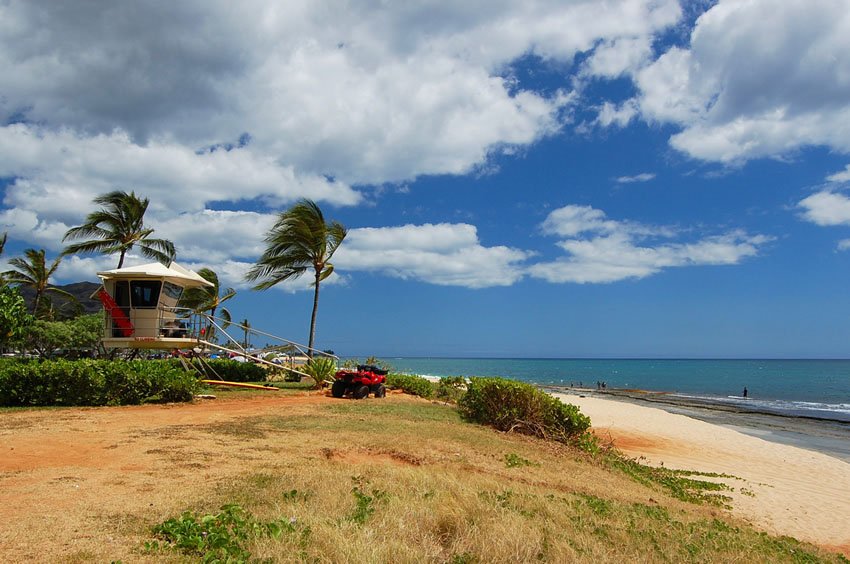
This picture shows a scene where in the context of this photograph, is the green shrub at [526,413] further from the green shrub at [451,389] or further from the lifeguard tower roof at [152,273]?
the lifeguard tower roof at [152,273]

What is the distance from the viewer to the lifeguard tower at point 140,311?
19.8 metres

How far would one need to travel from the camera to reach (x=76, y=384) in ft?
46.0

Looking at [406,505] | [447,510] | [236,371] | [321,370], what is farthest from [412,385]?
[447,510]

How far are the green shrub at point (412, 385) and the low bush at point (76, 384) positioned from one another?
340 inches

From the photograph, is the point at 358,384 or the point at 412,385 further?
the point at 412,385

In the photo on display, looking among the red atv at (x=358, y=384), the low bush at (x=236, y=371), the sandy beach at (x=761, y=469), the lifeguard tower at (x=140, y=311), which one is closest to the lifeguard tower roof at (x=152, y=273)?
the lifeguard tower at (x=140, y=311)

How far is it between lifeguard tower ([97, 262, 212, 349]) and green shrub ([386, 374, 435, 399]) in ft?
23.4

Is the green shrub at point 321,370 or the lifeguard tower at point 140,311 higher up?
the lifeguard tower at point 140,311

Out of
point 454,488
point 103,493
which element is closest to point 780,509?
point 454,488

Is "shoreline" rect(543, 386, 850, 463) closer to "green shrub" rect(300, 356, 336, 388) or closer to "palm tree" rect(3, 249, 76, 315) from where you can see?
"green shrub" rect(300, 356, 336, 388)

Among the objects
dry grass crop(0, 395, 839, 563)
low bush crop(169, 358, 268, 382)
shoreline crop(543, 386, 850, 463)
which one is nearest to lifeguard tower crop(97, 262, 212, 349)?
low bush crop(169, 358, 268, 382)

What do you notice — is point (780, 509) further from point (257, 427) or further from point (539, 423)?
point (257, 427)

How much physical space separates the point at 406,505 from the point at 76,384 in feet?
37.8

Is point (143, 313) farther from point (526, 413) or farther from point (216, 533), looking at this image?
point (216, 533)
